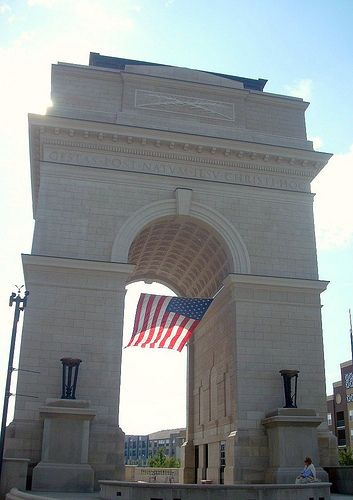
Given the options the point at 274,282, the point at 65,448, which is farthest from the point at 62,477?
the point at 274,282

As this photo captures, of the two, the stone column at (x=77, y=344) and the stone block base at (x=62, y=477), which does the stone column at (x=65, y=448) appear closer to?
the stone block base at (x=62, y=477)

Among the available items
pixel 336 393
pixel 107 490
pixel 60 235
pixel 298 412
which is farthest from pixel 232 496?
pixel 336 393

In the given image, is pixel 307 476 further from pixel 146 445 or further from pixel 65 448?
pixel 146 445

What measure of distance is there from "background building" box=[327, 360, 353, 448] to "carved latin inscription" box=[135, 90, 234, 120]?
57.4 metres

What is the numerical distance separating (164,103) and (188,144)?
2.71m

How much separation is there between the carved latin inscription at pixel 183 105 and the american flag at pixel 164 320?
Answer: 8.87m

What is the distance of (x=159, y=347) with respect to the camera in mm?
21938

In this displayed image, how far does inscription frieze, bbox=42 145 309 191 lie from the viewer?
76.8ft

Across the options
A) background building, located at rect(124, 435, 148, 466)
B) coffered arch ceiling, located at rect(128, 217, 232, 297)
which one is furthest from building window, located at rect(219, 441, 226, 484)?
background building, located at rect(124, 435, 148, 466)

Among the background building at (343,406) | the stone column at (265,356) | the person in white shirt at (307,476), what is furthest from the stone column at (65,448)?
the background building at (343,406)

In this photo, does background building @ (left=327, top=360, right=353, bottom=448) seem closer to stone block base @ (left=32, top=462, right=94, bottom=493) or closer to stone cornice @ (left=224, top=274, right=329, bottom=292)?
stone cornice @ (left=224, top=274, right=329, bottom=292)

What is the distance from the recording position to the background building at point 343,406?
76250mm

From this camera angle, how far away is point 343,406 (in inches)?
3091

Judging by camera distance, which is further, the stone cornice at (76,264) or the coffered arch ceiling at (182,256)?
the coffered arch ceiling at (182,256)
